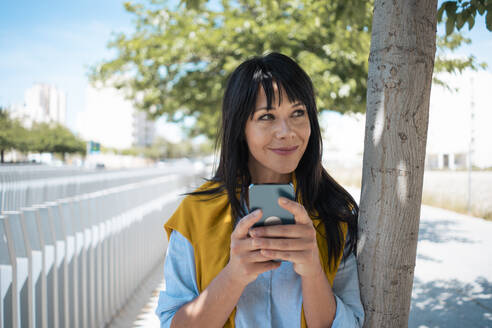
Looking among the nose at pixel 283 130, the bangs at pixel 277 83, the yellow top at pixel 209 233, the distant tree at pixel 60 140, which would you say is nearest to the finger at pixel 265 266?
the yellow top at pixel 209 233

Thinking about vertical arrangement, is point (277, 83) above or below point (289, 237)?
above

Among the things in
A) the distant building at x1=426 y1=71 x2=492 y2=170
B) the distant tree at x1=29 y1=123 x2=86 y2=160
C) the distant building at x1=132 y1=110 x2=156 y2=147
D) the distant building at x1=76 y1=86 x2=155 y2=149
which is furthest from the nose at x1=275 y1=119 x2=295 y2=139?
the distant building at x1=132 y1=110 x2=156 y2=147

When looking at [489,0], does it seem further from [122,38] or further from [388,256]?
[122,38]

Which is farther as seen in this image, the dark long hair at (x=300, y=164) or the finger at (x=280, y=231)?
the dark long hair at (x=300, y=164)

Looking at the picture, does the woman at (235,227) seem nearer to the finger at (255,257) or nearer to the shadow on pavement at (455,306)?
the finger at (255,257)

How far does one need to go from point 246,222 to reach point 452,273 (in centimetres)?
220

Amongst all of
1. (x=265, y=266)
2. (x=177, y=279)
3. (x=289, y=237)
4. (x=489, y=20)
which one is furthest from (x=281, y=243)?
(x=489, y=20)

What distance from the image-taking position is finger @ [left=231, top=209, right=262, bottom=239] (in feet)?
3.38

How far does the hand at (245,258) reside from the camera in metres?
1.08

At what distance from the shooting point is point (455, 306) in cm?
229

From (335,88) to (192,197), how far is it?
5.45 m

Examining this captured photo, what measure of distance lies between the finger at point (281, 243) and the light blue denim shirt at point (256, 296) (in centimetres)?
38

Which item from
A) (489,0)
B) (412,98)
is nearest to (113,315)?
(412,98)

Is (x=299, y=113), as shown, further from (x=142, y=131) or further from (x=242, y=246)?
(x=142, y=131)
